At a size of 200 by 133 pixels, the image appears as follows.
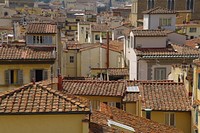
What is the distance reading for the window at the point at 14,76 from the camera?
92.6ft

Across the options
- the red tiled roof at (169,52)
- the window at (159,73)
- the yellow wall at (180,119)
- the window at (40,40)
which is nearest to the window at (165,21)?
the red tiled roof at (169,52)

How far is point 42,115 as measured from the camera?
10.8 metres

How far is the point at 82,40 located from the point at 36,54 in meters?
40.1

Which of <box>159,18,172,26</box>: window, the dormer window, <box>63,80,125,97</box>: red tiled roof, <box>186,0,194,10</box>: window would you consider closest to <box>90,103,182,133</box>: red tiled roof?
<box>63,80,125,97</box>: red tiled roof

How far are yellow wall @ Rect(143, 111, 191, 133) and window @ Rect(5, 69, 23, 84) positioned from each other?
1071 cm

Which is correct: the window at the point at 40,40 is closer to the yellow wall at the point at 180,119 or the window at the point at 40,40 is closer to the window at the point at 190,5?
the yellow wall at the point at 180,119

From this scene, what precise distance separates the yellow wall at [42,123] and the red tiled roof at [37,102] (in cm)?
14

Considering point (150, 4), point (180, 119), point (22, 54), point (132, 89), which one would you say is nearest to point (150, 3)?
point (150, 4)

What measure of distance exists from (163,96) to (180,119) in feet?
5.14

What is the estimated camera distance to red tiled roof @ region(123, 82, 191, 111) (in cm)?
2069

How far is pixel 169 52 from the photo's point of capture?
115 ft

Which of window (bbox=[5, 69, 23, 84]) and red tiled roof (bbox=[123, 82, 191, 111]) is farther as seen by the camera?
window (bbox=[5, 69, 23, 84])

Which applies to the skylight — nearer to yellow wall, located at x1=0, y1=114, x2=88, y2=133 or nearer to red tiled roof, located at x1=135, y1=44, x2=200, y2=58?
red tiled roof, located at x1=135, y1=44, x2=200, y2=58

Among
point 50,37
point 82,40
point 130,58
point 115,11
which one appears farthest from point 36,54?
point 115,11
